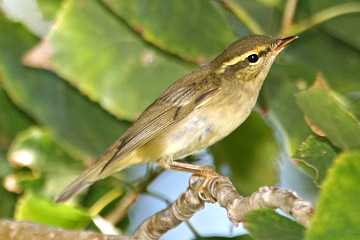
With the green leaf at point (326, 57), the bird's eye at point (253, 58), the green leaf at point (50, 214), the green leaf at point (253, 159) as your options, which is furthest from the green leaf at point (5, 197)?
the green leaf at point (326, 57)

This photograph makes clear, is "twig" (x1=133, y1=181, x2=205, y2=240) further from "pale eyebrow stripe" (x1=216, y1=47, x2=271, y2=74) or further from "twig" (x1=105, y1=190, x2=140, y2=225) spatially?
"pale eyebrow stripe" (x1=216, y1=47, x2=271, y2=74)

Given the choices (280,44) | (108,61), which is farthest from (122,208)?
(280,44)

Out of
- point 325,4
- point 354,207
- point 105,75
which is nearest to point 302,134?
point 325,4

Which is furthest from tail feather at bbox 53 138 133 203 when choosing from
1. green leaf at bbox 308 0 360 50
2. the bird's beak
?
green leaf at bbox 308 0 360 50

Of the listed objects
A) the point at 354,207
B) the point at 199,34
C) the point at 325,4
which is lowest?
the point at 354,207

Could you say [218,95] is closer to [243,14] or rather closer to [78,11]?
[243,14]

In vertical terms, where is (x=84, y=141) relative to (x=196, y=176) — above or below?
above
